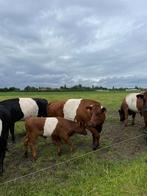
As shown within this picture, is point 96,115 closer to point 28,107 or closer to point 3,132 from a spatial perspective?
point 3,132

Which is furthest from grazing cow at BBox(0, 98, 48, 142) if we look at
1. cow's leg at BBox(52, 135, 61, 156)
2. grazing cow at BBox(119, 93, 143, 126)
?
grazing cow at BBox(119, 93, 143, 126)

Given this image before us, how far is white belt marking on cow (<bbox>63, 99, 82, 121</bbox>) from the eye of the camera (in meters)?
13.4

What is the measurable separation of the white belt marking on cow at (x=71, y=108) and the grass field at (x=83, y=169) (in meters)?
0.78

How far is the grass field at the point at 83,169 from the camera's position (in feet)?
28.9

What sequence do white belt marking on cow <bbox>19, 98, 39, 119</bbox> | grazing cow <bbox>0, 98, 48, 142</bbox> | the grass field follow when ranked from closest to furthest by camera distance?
the grass field
grazing cow <bbox>0, 98, 48, 142</bbox>
white belt marking on cow <bbox>19, 98, 39, 119</bbox>

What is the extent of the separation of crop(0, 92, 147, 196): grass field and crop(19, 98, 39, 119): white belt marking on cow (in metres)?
1.08

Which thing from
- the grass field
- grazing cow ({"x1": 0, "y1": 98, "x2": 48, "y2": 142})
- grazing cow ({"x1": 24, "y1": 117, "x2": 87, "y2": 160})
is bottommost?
the grass field

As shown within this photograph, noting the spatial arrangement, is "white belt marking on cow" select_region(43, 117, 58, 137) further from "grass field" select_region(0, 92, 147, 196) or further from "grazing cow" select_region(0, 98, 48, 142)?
"grazing cow" select_region(0, 98, 48, 142)

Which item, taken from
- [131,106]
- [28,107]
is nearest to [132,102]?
[131,106]

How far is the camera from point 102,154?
1156cm

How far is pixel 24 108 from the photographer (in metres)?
14.7

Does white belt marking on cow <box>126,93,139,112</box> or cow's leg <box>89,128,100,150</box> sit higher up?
white belt marking on cow <box>126,93,139,112</box>

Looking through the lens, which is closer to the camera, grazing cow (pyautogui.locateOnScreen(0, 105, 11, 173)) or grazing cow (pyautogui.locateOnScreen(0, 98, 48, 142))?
grazing cow (pyautogui.locateOnScreen(0, 105, 11, 173))

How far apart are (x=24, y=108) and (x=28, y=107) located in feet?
0.58
